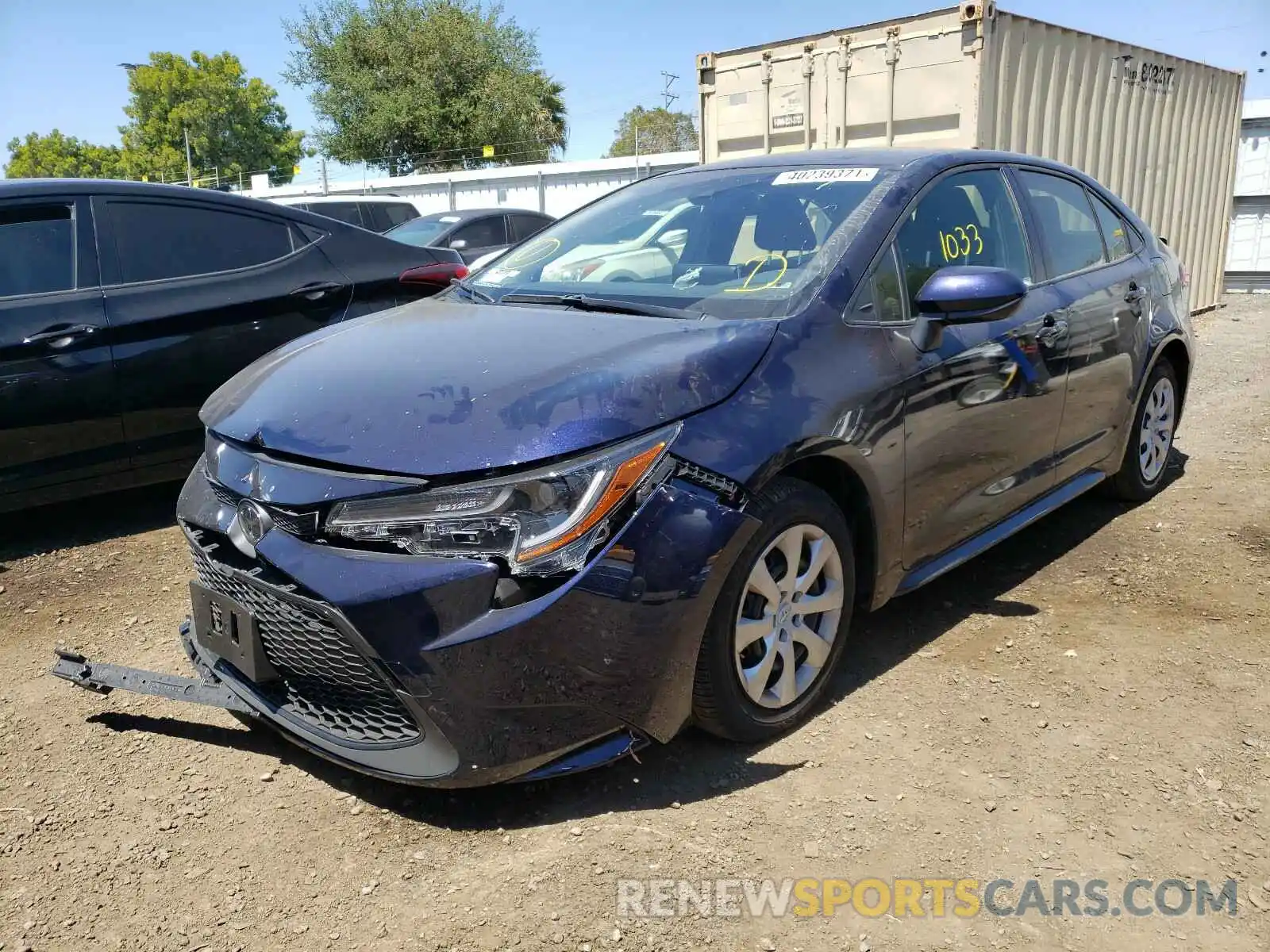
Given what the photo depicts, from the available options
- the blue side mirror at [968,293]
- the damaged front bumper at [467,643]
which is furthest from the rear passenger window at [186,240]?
the blue side mirror at [968,293]

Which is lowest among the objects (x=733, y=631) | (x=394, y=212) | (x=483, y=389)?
(x=733, y=631)

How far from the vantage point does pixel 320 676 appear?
7.77ft

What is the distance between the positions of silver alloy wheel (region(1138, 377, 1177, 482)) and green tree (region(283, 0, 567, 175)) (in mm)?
37808

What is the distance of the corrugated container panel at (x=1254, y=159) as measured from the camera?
43.5 feet

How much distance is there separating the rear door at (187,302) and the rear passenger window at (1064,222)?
3.26 metres

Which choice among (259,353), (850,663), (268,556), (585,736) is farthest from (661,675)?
(259,353)

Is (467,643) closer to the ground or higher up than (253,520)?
closer to the ground

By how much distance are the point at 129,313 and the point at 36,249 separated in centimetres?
43

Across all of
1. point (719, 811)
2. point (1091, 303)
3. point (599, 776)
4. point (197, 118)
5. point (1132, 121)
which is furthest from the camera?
point (197, 118)

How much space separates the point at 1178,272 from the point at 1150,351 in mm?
774

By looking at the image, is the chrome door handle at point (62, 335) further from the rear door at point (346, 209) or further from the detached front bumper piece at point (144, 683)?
the rear door at point (346, 209)

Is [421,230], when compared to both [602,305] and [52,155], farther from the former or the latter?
[52,155]

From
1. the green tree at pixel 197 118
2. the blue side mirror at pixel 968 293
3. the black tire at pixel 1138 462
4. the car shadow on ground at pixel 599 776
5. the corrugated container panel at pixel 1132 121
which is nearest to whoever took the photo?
the car shadow on ground at pixel 599 776

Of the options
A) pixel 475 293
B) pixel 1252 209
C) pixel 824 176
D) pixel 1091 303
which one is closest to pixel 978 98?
pixel 1091 303
